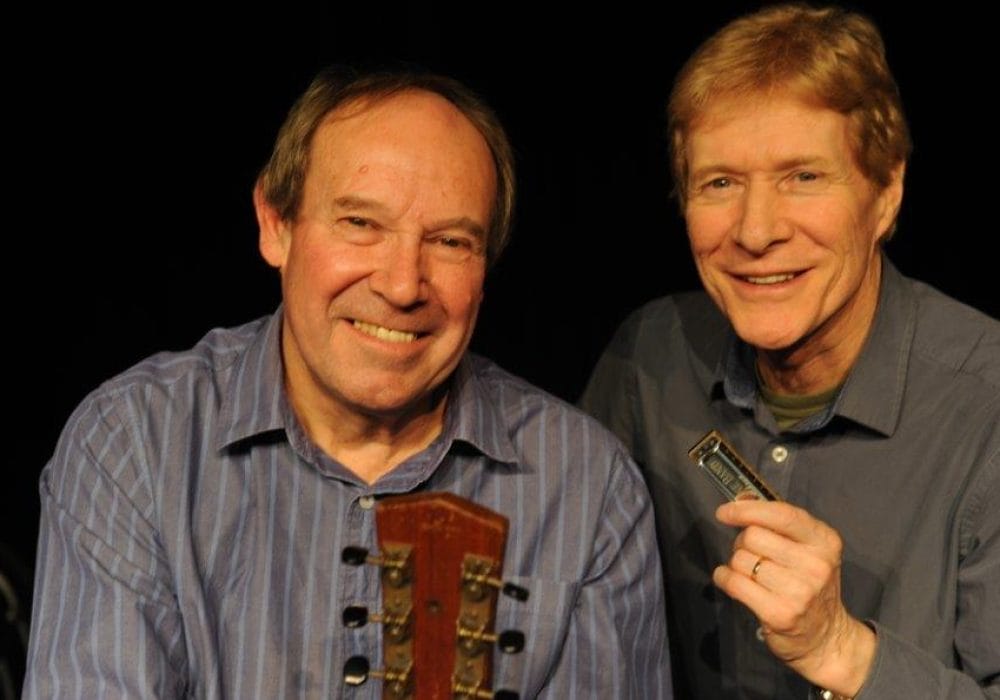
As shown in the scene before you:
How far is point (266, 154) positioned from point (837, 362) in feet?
5.20

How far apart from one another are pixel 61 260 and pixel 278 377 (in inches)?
48.1

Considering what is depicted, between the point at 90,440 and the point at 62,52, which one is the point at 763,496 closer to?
the point at 90,440

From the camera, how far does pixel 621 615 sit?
302 centimetres

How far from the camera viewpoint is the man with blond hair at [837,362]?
306 cm

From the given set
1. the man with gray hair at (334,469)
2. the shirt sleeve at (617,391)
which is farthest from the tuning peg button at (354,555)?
the shirt sleeve at (617,391)

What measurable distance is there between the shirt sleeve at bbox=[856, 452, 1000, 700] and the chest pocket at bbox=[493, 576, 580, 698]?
0.56 m

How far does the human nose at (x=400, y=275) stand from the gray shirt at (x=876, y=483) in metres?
0.89

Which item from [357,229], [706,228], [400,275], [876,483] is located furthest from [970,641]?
[357,229]

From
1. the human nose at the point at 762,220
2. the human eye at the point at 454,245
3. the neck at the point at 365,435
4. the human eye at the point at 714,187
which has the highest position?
the human eye at the point at 714,187

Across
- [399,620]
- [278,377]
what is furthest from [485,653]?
[278,377]

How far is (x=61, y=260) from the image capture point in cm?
397

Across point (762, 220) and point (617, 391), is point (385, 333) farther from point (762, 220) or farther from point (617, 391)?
point (617, 391)

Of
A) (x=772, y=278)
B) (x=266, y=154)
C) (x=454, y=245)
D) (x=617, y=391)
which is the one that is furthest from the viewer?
(x=266, y=154)

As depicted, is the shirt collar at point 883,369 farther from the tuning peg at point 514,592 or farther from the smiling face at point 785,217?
the tuning peg at point 514,592
